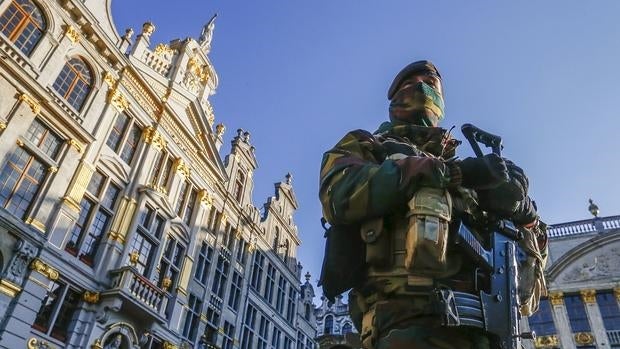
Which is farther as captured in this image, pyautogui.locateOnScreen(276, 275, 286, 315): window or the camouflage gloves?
pyautogui.locateOnScreen(276, 275, 286, 315): window

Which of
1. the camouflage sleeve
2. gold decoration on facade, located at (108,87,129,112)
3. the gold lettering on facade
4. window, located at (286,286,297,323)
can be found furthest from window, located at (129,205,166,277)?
the camouflage sleeve

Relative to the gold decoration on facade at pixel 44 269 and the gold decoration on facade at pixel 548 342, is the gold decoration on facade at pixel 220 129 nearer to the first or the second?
the gold decoration on facade at pixel 44 269

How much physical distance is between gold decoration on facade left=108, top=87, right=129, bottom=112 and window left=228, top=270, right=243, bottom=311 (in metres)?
10.8

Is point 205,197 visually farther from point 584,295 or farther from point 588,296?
point 588,296

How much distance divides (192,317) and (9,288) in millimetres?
9202

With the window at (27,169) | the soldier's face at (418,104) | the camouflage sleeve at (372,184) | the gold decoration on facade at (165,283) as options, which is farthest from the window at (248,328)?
the camouflage sleeve at (372,184)

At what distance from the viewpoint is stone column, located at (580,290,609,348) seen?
752 inches

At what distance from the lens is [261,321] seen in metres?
26.0

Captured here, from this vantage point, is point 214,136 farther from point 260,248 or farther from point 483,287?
point 483,287

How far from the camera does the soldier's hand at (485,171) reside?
227 cm

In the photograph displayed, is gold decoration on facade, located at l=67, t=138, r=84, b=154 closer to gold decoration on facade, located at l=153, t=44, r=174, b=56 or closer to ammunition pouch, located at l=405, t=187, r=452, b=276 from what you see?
gold decoration on facade, located at l=153, t=44, r=174, b=56

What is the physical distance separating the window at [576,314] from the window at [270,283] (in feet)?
52.5

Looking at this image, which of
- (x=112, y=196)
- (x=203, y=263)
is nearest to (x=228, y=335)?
(x=203, y=263)

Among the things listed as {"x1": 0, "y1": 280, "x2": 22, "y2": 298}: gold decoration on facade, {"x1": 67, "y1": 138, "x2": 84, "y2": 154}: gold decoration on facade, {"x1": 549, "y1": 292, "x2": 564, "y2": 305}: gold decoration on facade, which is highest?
{"x1": 67, "y1": 138, "x2": 84, "y2": 154}: gold decoration on facade
